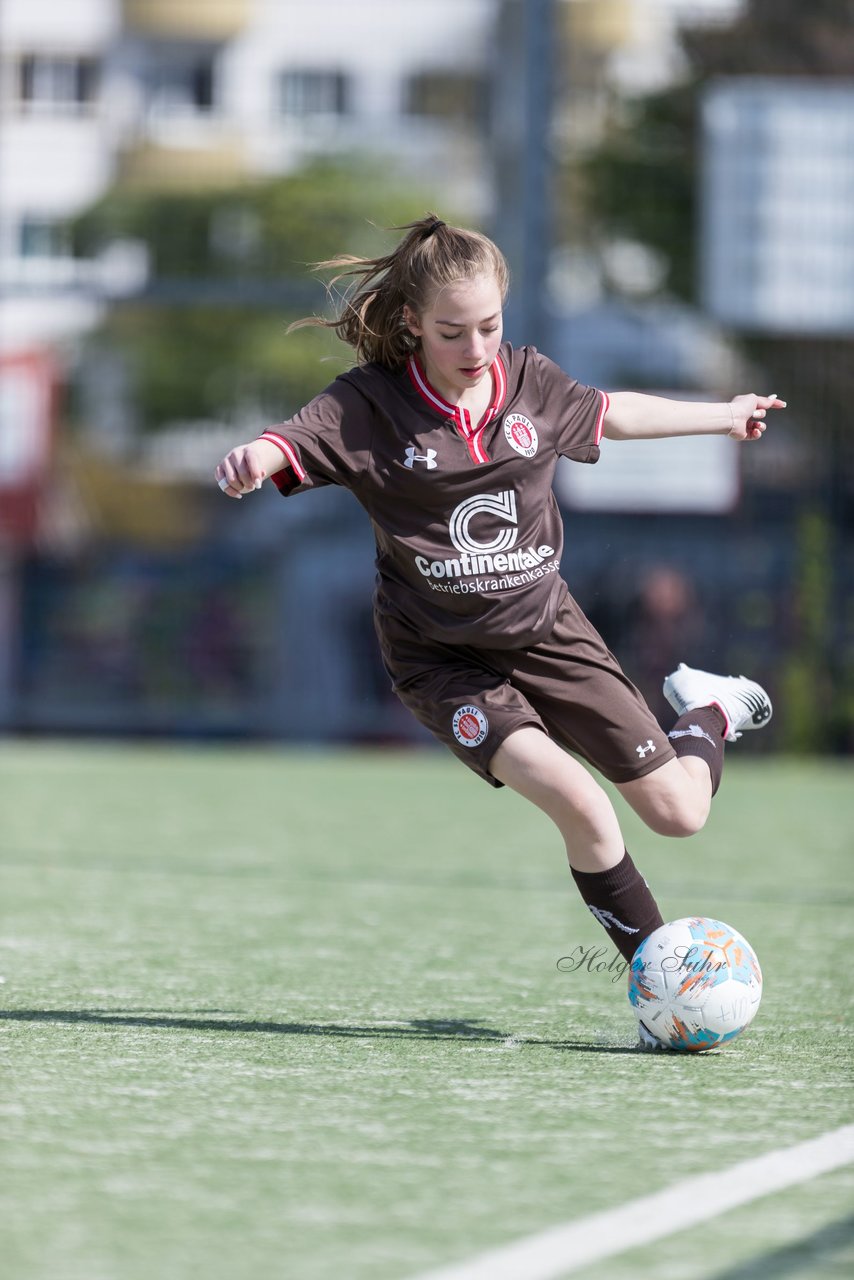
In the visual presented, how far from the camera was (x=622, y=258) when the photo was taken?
18719 millimetres

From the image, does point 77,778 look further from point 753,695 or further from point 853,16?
point 853,16

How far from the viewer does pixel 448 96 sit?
23.4 metres

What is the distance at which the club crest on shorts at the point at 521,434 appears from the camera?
4.42 metres

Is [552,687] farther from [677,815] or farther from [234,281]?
[234,281]

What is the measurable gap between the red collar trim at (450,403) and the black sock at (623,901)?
1010 millimetres

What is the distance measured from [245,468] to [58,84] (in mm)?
35535

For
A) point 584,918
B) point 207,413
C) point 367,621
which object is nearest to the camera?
point 584,918

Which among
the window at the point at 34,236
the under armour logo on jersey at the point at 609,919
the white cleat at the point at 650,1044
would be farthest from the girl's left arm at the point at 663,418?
the window at the point at 34,236

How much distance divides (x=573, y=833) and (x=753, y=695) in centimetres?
95

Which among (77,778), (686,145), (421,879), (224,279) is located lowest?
(77,778)

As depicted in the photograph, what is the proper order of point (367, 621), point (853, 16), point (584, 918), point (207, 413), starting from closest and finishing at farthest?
point (584, 918)
point (367, 621)
point (853, 16)
point (207, 413)

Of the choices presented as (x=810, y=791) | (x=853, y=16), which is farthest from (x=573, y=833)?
(x=853, y=16)

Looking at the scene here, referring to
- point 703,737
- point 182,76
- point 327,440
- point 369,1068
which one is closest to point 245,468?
point 327,440

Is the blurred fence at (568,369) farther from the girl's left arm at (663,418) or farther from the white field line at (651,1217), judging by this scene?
the white field line at (651,1217)
